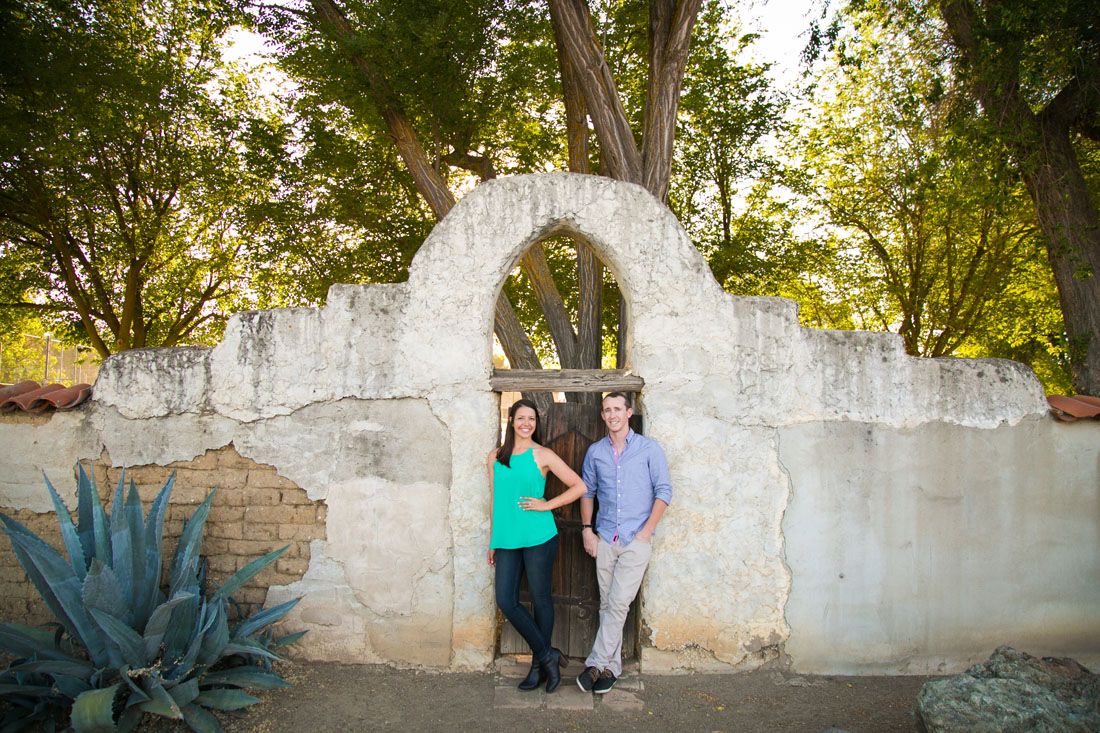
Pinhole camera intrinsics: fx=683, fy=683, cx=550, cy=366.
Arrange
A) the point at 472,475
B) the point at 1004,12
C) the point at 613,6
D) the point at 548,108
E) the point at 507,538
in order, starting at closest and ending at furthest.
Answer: the point at 507,538 → the point at 472,475 → the point at 1004,12 → the point at 613,6 → the point at 548,108

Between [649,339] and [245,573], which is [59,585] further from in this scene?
[649,339]

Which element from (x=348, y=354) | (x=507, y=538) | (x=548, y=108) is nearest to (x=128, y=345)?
(x=548, y=108)

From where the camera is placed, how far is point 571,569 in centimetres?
440

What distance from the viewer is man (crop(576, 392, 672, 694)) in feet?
12.3

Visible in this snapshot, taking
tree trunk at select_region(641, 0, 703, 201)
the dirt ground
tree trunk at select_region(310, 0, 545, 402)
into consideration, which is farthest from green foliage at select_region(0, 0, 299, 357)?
the dirt ground

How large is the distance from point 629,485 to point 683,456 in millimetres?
489

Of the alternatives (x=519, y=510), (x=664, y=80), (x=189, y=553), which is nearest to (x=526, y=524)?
(x=519, y=510)

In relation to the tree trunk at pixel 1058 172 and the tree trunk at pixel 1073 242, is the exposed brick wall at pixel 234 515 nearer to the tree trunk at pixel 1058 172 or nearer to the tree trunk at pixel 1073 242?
the tree trunk at pixel 1058 172

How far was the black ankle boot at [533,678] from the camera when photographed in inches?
151

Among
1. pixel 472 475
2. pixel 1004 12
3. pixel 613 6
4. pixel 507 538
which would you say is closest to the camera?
pixel 507 538

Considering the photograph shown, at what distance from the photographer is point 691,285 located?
4.19 metres

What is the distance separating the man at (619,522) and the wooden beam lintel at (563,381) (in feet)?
1.07

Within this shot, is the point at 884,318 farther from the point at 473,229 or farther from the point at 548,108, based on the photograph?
the point at 473,229

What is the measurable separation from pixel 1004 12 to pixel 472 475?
17.4ft
